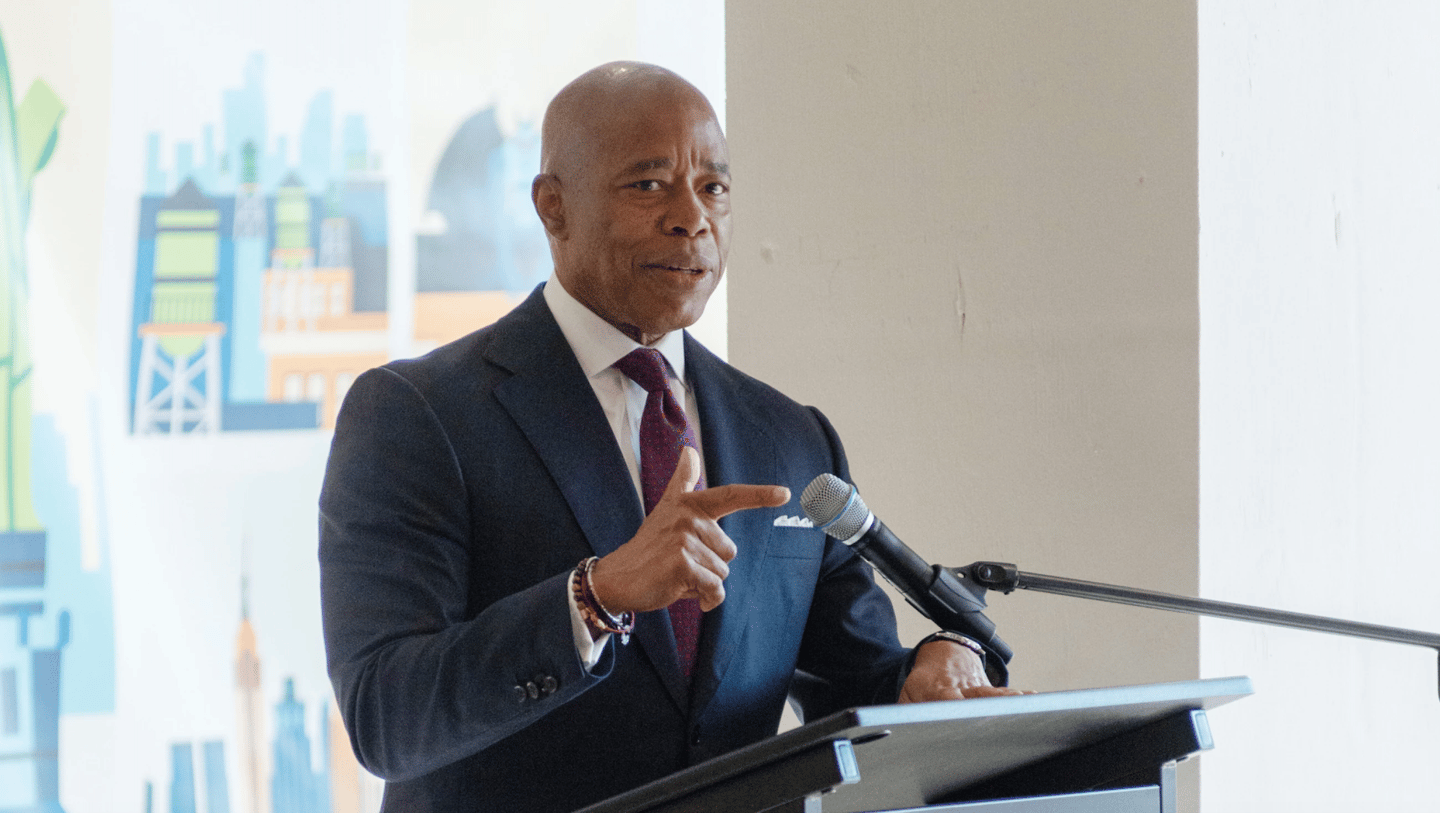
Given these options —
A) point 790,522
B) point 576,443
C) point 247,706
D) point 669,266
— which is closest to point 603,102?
point 669,266

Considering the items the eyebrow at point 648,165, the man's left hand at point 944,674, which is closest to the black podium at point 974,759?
the man's left hand at point 944,674

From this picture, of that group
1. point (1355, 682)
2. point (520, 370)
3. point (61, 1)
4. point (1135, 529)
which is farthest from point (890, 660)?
point (61, 1)

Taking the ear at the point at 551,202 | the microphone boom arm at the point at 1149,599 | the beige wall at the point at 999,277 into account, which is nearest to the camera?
the microphone boom arm at the point at 1149,599

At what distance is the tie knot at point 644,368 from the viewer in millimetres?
1484

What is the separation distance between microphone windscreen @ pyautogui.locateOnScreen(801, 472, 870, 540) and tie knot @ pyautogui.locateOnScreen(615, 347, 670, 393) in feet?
1.27

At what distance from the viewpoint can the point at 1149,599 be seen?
1385mm

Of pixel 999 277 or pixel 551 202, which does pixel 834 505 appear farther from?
pixel 999 277

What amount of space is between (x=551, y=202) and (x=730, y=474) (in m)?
0.36

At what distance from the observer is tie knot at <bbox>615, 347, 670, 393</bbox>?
1.48m

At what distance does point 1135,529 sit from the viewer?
2029 millimetres

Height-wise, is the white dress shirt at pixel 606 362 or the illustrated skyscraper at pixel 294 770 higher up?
the white dress shirt at pixel 606 362

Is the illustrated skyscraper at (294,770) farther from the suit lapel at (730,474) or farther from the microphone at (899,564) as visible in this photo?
the microphone at (899,564)

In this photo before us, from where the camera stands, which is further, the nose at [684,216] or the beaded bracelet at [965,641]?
the nose at [684,216]

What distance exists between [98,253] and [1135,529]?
2.58 m
